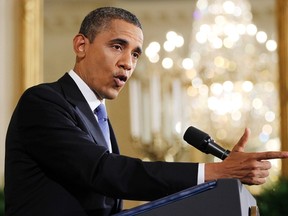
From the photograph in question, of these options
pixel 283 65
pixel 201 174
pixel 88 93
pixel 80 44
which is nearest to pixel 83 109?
pixel 88 93

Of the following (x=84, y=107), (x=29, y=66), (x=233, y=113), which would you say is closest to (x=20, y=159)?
(x=84, y=107)

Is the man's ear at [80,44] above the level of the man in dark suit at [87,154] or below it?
above

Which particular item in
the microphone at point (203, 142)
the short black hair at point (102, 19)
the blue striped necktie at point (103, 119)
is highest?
the short black hair at point (102, 19)

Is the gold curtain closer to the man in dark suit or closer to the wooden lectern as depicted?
the man in dark suit

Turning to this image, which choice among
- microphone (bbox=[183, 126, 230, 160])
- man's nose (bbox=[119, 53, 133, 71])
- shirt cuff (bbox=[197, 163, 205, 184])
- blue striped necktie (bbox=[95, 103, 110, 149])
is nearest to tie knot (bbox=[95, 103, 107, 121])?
blue striped necktie (bbox=[95, 103, 110, 149])

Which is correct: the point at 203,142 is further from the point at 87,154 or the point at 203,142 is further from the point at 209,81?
the point at 209,81

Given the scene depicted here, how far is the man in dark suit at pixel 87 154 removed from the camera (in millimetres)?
1408

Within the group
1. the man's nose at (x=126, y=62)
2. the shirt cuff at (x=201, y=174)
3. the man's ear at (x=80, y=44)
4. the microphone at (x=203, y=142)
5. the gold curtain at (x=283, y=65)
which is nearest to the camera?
the shirt cuff at (x=201, y=174)

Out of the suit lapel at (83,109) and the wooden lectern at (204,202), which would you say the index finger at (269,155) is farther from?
the suit lapel at (83,109)

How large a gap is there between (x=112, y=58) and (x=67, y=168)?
0.30m

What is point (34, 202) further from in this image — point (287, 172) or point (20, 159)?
point (287, 172)

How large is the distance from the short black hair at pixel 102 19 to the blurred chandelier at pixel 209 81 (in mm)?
3950

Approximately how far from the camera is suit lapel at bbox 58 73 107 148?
1602 mm

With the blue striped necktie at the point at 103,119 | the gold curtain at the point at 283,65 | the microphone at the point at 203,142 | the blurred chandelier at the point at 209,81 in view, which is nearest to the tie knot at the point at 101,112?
the blue striped necktie at the point at 103,119
